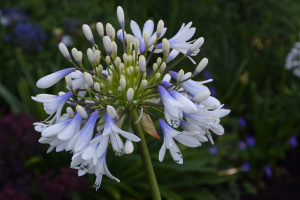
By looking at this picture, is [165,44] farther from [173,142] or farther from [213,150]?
[213,150]

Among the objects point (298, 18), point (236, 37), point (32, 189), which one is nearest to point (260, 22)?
point (236, 37)

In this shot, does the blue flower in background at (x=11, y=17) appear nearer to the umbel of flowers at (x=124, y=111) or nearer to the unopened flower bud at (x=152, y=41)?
the umbel of flowers at (x=124, y=111)

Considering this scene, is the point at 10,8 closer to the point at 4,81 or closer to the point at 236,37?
the point at 4,81

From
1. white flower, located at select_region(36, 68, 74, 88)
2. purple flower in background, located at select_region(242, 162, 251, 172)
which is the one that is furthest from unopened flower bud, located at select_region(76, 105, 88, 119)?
purple flower in background, located at select_region(242, 162, 251, 172)

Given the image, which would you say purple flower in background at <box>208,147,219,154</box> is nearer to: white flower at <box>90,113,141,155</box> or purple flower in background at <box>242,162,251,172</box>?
purple flower in background at <box>242,162,251,172</box>

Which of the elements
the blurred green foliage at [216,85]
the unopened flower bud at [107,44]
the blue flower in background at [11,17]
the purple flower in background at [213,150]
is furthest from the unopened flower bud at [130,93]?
the blue flower in background at [11,17]
